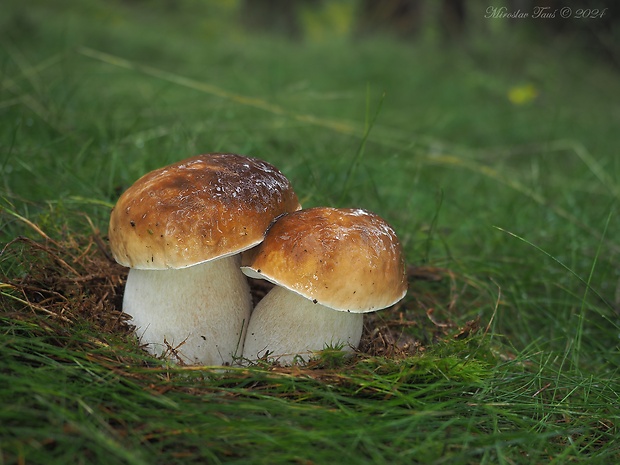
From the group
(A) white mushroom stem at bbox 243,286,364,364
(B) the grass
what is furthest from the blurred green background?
(A) white mushroom stem at bbox 243,286,364,364

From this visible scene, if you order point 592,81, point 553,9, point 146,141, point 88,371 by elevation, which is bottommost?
point 88,371

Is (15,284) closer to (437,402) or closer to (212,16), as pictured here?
(437,402)

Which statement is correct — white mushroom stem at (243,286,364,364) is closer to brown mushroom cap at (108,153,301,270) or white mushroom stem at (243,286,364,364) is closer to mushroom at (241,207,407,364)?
mushroom at (241,207,407,364)

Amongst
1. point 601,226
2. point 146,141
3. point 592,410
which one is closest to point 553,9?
point 601,226

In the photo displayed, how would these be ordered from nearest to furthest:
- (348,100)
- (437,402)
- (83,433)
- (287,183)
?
(83,433) < (437,402) < (287,183) < (348,100)

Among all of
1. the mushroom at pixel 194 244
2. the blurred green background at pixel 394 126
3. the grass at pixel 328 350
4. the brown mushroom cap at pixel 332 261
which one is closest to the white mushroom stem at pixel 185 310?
the mushroom at pixel 194 244

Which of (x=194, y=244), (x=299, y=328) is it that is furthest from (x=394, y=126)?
(x=194, y=244)

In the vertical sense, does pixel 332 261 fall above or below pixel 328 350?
above

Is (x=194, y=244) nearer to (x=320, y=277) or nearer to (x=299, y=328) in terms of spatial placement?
(x=320, y=277)
